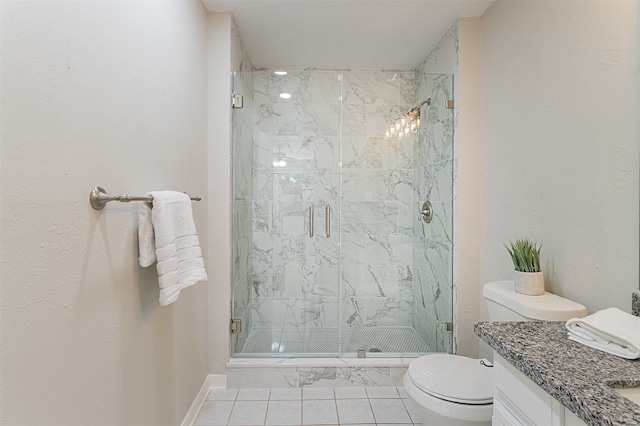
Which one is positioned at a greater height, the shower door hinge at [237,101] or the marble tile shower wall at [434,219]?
the shower door hinge at [237,101]

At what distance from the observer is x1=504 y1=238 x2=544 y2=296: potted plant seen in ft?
4.95

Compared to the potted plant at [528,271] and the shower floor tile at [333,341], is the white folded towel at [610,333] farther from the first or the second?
the shower floor tile at [333,341]

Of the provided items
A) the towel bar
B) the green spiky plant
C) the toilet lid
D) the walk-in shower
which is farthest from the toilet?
the towel bar

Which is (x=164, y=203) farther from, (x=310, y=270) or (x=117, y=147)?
(x=310, y=270)

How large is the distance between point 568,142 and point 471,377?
1.12 metres

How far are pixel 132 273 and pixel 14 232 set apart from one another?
0.53 meters

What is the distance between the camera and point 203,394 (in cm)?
206

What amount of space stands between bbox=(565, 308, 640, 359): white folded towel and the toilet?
11.5 inches

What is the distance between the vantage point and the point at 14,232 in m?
0.74

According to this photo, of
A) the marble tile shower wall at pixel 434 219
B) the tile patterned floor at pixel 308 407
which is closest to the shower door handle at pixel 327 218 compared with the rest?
the marble tile shower wall at pixel 434 219

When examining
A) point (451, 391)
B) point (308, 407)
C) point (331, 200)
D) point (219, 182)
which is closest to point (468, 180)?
point (331, 200)

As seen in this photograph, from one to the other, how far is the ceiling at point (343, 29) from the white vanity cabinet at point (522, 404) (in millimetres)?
2016

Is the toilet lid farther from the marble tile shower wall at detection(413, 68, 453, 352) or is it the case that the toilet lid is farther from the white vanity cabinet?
the marble tile shower wall at detection(413, 68, 453, 352)

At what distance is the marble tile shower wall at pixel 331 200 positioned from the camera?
2736 millimetres
